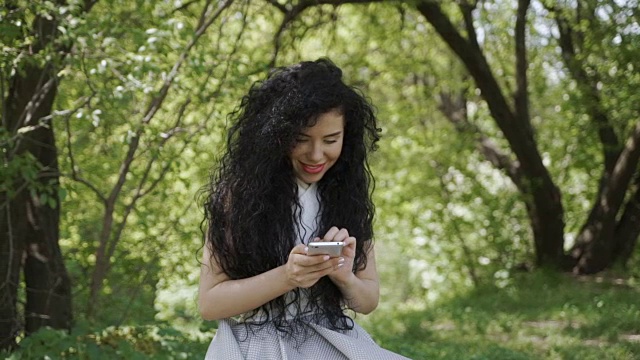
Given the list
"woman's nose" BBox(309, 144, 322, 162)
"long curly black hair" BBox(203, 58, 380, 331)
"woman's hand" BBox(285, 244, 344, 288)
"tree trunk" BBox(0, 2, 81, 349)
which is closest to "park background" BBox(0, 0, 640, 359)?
"tree trunk" BBox(0, 2, 81, 349)

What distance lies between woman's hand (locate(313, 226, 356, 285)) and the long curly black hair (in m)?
0.08

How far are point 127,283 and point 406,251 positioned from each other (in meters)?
7.49

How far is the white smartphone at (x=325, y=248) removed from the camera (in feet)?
7.30

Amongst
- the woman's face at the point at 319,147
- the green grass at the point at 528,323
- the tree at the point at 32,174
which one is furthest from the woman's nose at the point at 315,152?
the green grass at the point at 528,323

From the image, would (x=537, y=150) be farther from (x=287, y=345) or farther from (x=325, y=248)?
(x=325, y=248)

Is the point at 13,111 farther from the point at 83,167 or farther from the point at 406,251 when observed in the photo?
the point at 406,251

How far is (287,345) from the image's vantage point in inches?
97.7

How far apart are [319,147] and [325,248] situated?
365 mm

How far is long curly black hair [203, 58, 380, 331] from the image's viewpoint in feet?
8.23

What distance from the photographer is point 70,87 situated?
671 cm

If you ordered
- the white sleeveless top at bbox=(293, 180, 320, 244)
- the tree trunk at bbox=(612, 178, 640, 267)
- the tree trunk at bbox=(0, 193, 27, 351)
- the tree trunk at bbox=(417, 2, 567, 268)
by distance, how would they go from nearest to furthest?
the white sleeveless top at bbox=(293, 180, 320, 244), the tree trunk at bbox=(0, 193, 27, 351), the tree trunk at bbox=(417, 2, 567, 268), the tree trunk at bbox=(612, 178, 640, 267)

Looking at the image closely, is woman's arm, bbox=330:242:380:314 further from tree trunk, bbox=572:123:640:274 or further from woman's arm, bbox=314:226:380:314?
tree trunk, bbox=572:123:640:274

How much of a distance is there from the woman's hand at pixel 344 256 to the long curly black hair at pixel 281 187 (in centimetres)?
8

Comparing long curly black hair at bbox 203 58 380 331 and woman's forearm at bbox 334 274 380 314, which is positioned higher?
long curly black hair at bbox 203 58 380 331
